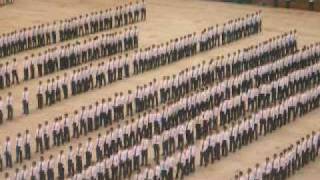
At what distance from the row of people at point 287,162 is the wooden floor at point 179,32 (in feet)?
1.01

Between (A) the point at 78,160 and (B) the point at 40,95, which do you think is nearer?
(A) the point at 78,160

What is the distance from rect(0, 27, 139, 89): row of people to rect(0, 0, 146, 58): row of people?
2.21m

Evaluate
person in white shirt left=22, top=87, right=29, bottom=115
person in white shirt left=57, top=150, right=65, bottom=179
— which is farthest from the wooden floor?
person in white shirt left=57, top=150, right=65, bottom=179

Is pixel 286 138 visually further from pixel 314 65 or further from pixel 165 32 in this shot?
pixel 165 32

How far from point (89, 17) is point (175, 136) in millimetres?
16105

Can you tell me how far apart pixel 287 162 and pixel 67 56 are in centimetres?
1338

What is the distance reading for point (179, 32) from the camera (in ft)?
132

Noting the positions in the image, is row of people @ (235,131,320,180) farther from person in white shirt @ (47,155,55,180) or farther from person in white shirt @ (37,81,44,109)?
person in white shirt @ (37,81,44,109)

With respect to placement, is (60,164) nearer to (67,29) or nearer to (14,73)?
(14,73)

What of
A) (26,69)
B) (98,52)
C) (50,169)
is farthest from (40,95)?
(50,169)

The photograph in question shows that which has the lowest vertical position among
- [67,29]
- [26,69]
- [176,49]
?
[26,69]

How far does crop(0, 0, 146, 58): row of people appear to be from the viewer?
3575cm

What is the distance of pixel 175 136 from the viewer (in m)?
24.7

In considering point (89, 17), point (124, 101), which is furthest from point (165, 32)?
point (124, 101)
